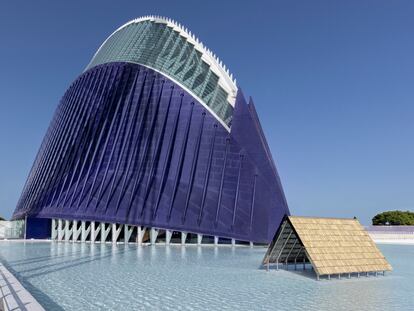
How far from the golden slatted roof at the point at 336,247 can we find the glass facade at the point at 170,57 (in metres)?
20.7

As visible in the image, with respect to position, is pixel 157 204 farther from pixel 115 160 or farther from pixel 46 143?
pixel 46 143

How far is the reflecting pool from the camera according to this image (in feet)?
39.9

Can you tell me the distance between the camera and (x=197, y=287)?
15102 millimetres

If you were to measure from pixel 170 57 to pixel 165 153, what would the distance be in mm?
12542

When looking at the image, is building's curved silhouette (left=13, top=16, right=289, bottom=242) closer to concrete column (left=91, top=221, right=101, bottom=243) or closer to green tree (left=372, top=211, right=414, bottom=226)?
concrete column (left=91, top=221, right=101, bottom=243)

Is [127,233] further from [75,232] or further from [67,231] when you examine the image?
[67,231]

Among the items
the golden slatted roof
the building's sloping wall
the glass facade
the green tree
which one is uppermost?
the glass facade

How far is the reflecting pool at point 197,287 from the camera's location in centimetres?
1217

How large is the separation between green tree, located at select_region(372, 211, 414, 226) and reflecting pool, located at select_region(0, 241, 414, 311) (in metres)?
72.6

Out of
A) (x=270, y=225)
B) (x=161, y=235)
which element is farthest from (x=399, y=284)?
(x=161, y=235)

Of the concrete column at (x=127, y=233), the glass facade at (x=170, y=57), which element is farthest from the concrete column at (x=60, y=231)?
the glass facade at (x=170, y=57)

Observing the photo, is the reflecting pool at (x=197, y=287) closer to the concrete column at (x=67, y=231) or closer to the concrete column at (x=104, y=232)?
the concrete column at (x=104, y=232)

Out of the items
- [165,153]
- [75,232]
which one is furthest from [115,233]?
[165,153]

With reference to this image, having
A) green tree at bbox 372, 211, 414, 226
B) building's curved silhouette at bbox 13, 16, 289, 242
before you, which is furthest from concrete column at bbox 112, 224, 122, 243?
green tree at bbox 372, 211, 414, 226
